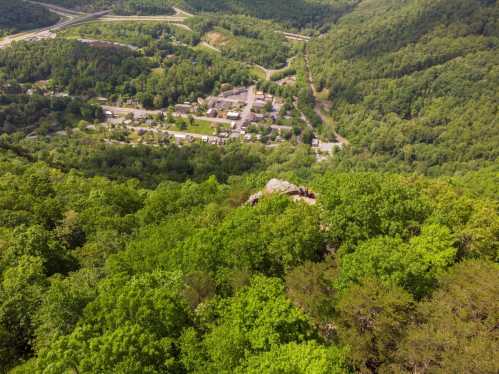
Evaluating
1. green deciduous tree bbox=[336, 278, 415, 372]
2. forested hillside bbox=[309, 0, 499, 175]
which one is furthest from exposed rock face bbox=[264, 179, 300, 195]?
forested hillside bbox=[309, 0, 499, 175]

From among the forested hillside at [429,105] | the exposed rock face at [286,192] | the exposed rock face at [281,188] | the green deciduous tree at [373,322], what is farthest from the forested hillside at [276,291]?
the forested hillside at [429,105]

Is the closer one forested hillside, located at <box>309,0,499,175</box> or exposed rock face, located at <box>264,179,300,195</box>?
exposed rock face, located at <box>264,179,300,195</box>

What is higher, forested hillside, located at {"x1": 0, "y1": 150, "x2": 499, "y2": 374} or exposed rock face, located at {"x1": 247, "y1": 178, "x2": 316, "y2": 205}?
forested hillside, located at {"x1": 0, "y1": 150, "x2": 499, "y2": 374}

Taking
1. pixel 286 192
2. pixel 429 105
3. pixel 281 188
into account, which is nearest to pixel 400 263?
pixel 286 192

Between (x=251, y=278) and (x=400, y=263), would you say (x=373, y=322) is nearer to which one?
(x=400, y=263)

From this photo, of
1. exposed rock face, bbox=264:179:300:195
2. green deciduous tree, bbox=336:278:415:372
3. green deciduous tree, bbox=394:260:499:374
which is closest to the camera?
green deciduous tree, bbox=394:260:499:374

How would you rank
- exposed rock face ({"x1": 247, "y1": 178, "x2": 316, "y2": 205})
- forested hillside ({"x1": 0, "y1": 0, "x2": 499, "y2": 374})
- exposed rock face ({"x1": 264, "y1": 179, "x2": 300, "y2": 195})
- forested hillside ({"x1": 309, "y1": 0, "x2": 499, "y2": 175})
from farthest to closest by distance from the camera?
forested hillside ({"x1": 309, "y1": 0, "x2": 499, "y2": 175}), exposed rock face ({"x1": 264, "y1": 179, "x2": 300, "y2": 195}), exposed rock face ({"x1": 247, "y1": 178, "x2": 316, "y2": 205}), forested hillside ({"x1": 0, "y1": 0, "x2": 499, "y2": 374})

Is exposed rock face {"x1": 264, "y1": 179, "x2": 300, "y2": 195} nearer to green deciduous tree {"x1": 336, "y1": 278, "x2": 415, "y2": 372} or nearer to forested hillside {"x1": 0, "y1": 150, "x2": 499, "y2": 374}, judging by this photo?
forested hillside {"x1": 0, "y1": 150, "x2": 499, "y2": 374}

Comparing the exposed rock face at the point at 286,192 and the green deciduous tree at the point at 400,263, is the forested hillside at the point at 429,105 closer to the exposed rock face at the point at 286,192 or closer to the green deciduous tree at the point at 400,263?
the exposed rock face at the point at 286,192

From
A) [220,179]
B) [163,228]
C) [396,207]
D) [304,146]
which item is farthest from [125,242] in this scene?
[304,146]

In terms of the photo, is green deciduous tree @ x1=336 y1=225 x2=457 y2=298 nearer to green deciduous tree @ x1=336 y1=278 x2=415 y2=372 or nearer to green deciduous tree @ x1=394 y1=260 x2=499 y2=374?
green deciduous tree @ x1=394 y1=260 x2=499 y2=374

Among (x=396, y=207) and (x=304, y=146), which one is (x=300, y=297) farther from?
(x=304, y=146)
